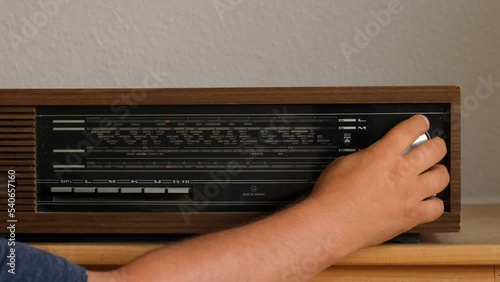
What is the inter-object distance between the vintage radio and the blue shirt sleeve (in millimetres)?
230

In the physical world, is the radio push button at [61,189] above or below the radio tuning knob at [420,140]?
below

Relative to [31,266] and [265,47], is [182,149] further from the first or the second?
[265,47]

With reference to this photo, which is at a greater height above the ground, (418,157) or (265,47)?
(265,47)

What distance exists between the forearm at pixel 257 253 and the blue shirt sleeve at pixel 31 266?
0.07 m

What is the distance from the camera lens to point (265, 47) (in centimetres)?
128

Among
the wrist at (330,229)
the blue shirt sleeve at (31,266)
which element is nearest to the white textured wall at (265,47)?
the wrist at (330,229)

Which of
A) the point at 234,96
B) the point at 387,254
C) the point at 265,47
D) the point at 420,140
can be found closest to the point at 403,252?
the point at 387,254

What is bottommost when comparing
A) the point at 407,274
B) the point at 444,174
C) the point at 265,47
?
the point at 407,274

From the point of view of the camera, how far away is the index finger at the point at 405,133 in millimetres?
786

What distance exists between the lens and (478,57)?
4.19 ft

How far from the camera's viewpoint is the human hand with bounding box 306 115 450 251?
0.75m

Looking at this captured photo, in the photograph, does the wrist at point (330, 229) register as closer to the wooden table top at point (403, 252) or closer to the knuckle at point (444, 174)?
the wooden table top at point (403, 252)

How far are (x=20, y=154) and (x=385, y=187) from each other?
1.44ft

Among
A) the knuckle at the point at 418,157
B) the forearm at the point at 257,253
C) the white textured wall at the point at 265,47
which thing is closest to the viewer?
the forearm at the point at 257,253
